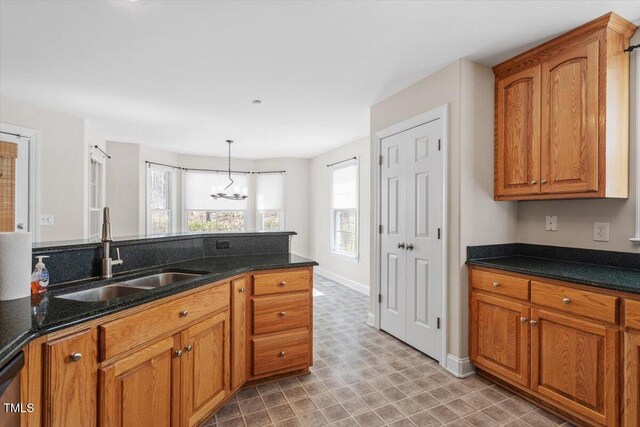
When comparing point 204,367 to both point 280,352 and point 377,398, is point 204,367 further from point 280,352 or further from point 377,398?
point 377,398

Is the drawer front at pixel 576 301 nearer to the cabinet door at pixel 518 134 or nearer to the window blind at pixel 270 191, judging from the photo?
the cabinet door at pixel 518 134

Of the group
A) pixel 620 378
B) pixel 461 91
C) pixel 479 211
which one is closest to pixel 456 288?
pixel 479 211

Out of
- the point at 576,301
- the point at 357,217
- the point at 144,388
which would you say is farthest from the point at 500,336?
the point at 357,217

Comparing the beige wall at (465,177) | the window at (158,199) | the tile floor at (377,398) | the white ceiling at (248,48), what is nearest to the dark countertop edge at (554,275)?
the beige wall at (465,177)

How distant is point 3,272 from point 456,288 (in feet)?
8.88

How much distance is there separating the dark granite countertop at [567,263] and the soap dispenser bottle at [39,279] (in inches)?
105

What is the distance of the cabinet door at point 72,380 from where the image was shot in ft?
3.72

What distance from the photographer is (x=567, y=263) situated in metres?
2.39

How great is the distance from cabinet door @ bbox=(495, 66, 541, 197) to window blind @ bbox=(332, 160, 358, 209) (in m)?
2.83

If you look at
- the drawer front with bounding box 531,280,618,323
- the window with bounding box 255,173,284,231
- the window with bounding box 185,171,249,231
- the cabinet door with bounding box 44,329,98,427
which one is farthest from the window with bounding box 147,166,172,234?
the drawer front with bounding box 531,280,618,323

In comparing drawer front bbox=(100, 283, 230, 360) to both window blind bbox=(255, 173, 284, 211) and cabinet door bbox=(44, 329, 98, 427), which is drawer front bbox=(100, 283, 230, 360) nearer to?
cabinet door bbox=(44, 329, 98, 427)

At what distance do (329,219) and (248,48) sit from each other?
403cm

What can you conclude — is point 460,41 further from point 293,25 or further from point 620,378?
point 620,378

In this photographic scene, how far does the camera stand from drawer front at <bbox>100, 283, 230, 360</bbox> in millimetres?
1336
